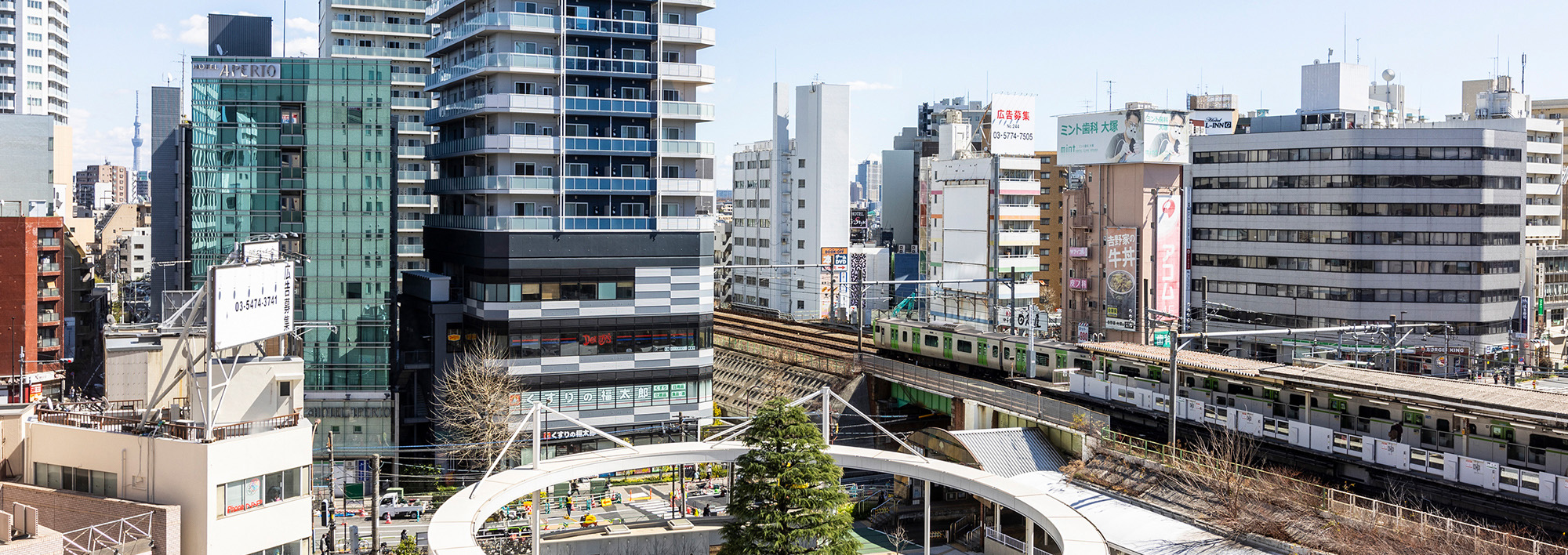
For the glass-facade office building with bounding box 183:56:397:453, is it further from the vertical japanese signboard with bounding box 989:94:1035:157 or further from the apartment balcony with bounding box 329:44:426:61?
the vertical japanese signboard with bounding box 989:94:1035:157

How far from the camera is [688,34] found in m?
58.2

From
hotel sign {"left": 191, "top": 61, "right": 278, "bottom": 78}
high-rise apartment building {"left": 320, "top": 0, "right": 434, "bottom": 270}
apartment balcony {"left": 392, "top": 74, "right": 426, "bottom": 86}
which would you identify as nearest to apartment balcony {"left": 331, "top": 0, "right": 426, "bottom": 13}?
high-rise apartment building {"left": 320, "top": 0, "right": 434, "bottom": 270}

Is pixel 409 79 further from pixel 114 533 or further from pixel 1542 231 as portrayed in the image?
pixel 1542 231

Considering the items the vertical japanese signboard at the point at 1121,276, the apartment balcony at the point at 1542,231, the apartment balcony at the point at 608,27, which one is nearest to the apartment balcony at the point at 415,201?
the apartment balcony at the point at 608,27

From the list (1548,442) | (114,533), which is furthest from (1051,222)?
→ (114,533)

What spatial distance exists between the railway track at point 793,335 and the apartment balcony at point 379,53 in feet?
90.7

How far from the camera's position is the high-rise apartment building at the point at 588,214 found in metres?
54.9

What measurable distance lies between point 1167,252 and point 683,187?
2586cm

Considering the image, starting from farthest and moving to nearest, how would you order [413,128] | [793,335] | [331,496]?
[413,128] → [793,335] → [331,496]

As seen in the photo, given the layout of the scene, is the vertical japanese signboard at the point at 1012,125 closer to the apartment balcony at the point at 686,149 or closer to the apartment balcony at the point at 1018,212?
the apartment balcony at the point at 1018,212

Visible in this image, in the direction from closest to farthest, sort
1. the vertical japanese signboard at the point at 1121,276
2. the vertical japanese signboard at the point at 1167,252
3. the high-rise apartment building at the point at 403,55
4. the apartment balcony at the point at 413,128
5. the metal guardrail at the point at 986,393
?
the metal guardrail at the point at 986,393
the vertical japanese signboard at the point at 1121,276
the vertical japanese signboard at the point at 1167,252
the high-rise apartment building at the point at 403,55
the apartment balcony at the point at 413,128

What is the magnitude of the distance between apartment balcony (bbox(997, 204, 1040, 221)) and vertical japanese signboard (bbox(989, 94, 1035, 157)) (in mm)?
4675

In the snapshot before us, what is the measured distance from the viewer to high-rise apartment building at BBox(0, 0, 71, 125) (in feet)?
381

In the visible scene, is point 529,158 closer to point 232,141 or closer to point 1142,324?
point 232,141
